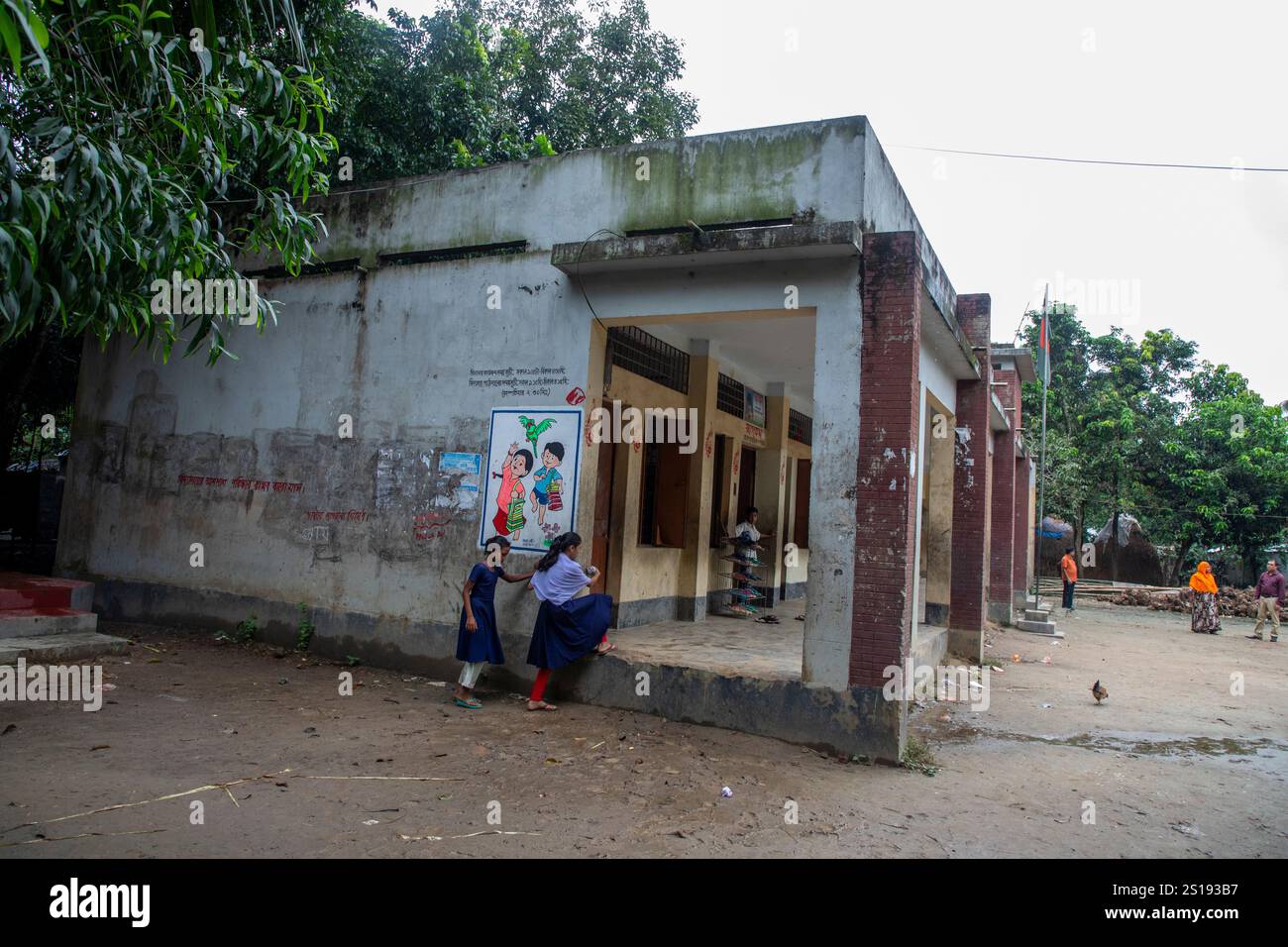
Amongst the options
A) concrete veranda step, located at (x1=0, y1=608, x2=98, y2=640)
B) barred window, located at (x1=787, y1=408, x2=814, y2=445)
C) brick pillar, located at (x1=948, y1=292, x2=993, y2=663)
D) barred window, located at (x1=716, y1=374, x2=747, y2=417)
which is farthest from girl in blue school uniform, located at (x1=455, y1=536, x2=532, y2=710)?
barred window, located at (x1=787, y1=408, x2=814, y2=445)

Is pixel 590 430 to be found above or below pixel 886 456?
above

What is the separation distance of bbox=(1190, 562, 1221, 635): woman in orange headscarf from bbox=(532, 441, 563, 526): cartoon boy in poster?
15.8m

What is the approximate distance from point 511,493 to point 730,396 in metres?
4.73

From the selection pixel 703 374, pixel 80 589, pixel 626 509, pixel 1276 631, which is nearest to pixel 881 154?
pixel 703 374

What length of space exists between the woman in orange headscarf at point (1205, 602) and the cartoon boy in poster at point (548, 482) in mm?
15792

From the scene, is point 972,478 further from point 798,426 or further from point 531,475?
point 531,475

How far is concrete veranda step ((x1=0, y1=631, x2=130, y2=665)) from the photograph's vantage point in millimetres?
7594

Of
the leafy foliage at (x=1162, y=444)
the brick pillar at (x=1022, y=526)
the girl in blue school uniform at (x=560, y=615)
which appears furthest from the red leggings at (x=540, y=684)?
the leafy foliage at (x=1162, y=444)

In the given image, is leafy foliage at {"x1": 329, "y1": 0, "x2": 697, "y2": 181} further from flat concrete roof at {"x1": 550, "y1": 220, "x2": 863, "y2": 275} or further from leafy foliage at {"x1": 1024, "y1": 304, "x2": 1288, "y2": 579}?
leafy foliage at {"x1": 1024, "y1": 304, "x2": 1288, "y2": 579}

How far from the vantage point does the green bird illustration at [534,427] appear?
7855mm

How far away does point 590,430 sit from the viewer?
7742mm

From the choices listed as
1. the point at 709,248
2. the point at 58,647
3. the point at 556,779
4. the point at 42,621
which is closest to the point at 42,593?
the point at 42,621

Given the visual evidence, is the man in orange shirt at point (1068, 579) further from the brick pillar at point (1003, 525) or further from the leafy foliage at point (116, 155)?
the leafy foliage at point (116, 155)

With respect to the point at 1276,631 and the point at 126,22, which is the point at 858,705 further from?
the point at 1276,631
